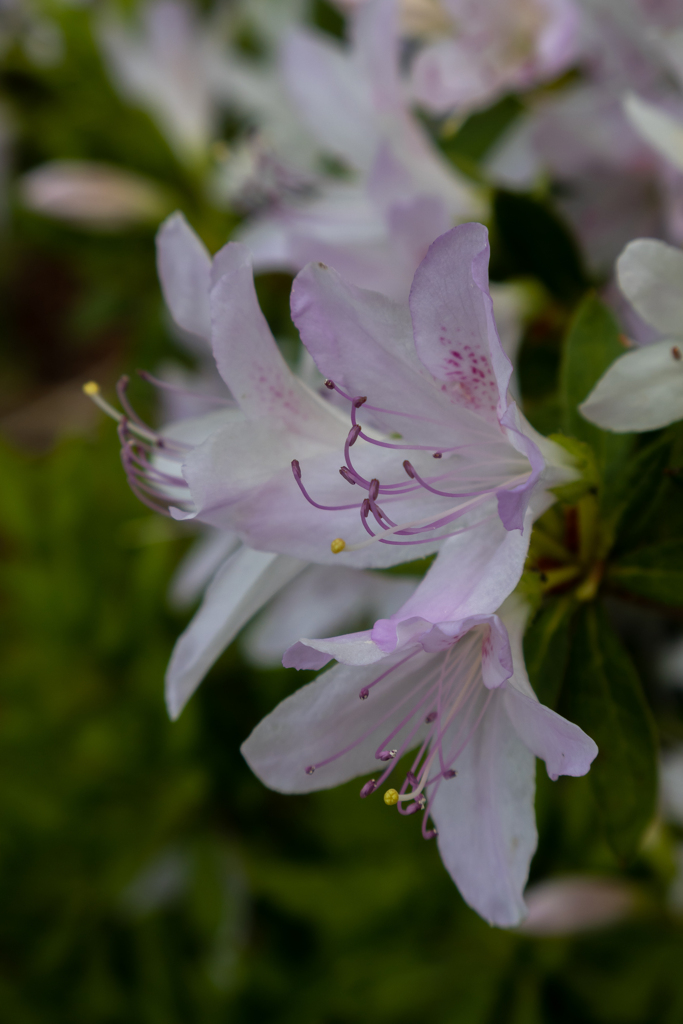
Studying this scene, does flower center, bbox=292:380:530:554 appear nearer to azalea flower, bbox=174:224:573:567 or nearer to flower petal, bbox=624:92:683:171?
azalea flower, bbox=174:224:573:567

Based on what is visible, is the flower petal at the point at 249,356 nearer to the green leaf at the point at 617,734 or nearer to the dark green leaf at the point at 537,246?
the green leaf at the point at 617,734

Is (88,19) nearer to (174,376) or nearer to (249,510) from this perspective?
(174,376)

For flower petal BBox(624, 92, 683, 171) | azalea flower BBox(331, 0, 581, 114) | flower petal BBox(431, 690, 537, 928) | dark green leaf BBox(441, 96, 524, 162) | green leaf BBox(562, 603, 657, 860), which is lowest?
green leaf BBox(562, 603, 657, 860)

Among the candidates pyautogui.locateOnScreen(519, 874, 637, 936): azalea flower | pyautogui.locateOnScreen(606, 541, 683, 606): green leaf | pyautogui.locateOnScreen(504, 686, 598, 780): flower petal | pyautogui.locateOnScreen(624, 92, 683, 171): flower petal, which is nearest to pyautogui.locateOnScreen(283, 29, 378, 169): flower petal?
pyautogui.locateOnScreen(624, 92, 683, 171): flower petal

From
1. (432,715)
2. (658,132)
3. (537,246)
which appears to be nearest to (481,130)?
(537,246)

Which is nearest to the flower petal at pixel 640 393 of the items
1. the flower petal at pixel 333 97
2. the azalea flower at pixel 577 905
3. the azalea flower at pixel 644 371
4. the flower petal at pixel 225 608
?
the azalea flower at pixel 644 371

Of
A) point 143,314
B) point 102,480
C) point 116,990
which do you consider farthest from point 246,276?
point 143,314
